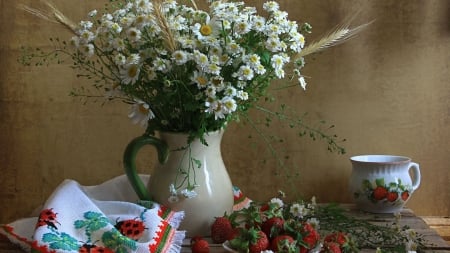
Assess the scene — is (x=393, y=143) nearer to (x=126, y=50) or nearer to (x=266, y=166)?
(x=266, y=166)

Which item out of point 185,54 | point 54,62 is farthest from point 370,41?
point 54,62

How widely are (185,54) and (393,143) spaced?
733 millimetres

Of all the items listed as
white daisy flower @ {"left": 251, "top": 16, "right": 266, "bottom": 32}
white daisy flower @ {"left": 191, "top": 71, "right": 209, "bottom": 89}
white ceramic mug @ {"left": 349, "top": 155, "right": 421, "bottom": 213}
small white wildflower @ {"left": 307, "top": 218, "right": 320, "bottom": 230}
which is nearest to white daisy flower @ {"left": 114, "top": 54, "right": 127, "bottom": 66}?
white daisy flower @ {"left": 191, "top": 71, "right": 209, "bottom": 89}

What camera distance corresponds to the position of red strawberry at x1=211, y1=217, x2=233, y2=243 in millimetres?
1145

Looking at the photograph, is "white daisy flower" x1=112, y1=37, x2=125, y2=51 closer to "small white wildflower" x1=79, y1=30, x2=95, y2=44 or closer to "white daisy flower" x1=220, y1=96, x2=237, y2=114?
"small white wildflower" x1=79, y1=30, x2=95, y2=44

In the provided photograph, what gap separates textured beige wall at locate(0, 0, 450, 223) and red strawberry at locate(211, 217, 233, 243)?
0.48m

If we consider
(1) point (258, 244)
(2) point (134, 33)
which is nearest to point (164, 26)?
(2) point (134, 33)

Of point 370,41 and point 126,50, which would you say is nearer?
point 126,50

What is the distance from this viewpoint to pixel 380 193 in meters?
1.38

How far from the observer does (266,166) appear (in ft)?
5.35

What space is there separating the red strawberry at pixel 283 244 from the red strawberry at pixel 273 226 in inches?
0.5

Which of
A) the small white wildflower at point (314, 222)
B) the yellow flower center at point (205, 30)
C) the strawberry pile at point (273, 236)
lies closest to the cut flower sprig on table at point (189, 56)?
the yellow flower center at point (205, 30)

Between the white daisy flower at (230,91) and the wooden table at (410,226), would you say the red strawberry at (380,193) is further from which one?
the white daisy flower at (230,91)

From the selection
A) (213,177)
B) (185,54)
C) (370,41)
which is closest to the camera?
(185,54)
